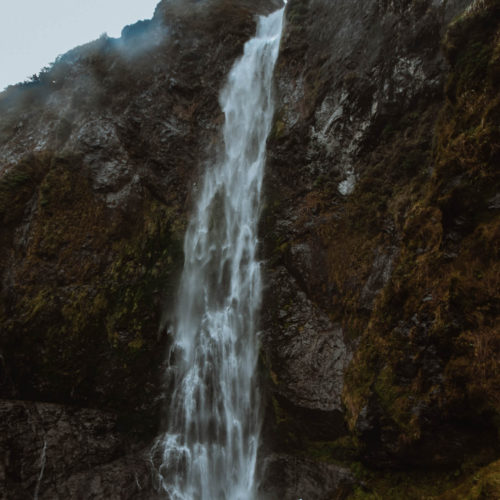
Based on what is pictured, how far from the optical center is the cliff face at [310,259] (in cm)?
552

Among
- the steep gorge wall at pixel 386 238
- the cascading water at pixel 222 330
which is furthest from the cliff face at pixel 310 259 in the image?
the cascading water at pixel 222 330

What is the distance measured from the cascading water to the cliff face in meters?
0.48

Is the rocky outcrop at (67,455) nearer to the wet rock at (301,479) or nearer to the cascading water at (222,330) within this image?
the cascading water at (222,330)

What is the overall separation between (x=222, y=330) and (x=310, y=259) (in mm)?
2996

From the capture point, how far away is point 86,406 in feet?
32.9

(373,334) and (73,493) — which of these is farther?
(73,493)

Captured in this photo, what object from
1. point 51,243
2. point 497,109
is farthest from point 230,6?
point 497,109

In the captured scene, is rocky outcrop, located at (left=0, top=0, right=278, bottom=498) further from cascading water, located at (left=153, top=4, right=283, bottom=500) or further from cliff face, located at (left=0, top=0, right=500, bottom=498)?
cascading water, located at (left=153, top=4, right=283, bottom=500)

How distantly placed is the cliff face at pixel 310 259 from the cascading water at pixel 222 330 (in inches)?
19.1

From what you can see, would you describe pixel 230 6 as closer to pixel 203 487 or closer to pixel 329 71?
pixel 329 71

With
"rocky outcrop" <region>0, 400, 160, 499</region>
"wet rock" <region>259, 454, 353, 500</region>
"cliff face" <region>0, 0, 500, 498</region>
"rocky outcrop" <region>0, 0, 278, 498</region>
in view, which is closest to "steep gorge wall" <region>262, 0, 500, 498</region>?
"cliff face" <region>0, 0, 500, 498</region>

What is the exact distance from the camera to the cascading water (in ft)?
28.8

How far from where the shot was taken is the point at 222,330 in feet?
32.9

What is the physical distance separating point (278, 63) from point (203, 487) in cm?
1251
